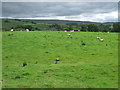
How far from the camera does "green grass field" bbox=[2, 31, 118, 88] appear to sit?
9623 mm

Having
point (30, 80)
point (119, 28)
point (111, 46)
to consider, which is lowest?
point (30, 80)

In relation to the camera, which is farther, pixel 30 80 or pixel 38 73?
pixel 38 73

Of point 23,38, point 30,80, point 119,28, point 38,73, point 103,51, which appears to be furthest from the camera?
point 119,28

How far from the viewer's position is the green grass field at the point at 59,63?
962cm

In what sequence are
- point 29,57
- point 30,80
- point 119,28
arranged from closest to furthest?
point 30,80 < point 29,57 < point 119,28

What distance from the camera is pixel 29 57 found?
1817cm

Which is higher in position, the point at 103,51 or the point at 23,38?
the point at 23,38

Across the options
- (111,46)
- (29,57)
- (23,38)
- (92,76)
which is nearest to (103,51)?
(111,46)

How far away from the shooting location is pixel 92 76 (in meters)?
10.7

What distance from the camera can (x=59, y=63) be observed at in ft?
51.3

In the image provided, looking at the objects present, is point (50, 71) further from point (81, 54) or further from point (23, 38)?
point (23, 38)

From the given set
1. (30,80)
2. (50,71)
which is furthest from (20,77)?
(50,71)

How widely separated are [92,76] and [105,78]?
0.81 meters

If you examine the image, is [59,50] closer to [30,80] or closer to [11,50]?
[11,50]
